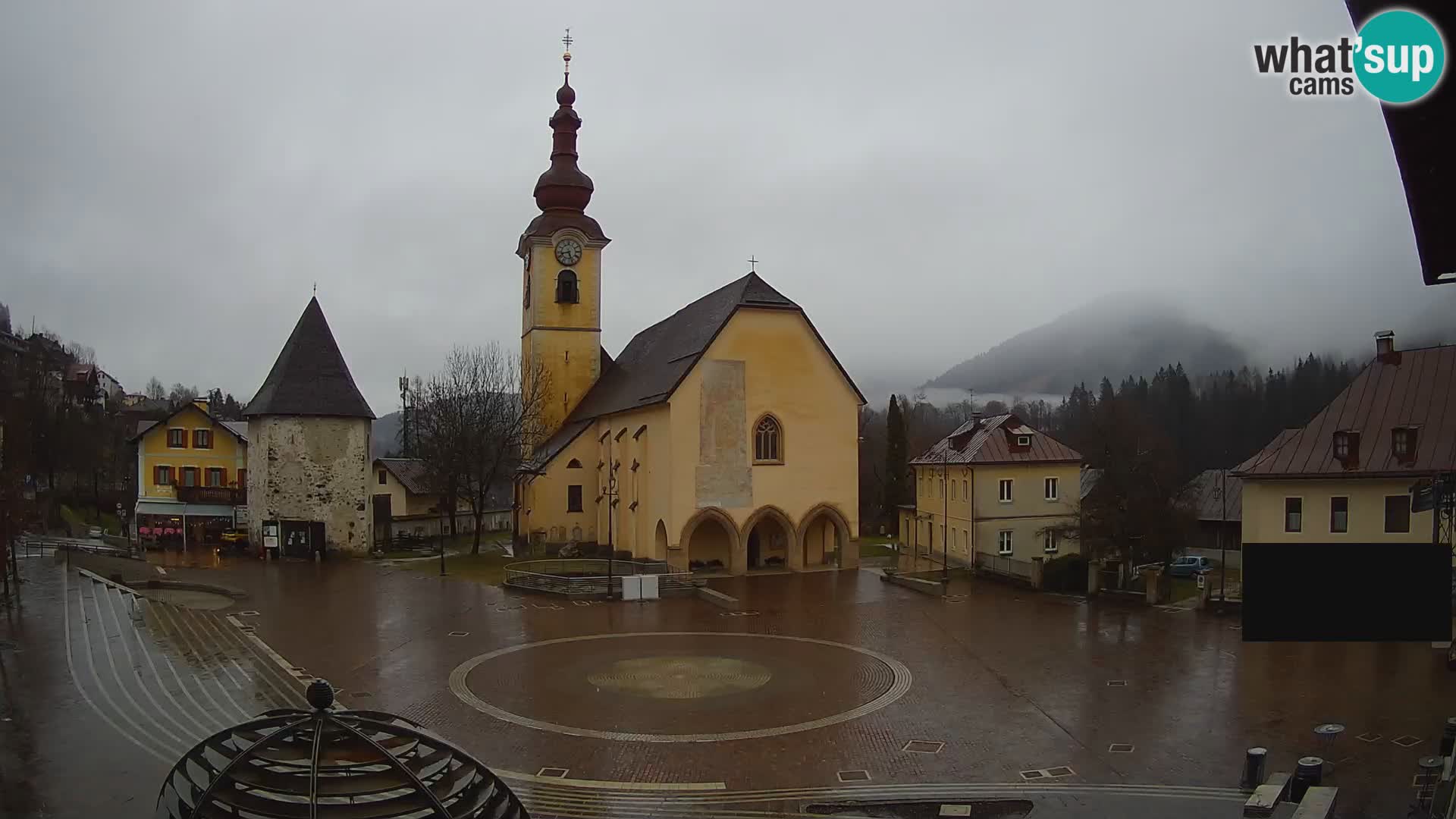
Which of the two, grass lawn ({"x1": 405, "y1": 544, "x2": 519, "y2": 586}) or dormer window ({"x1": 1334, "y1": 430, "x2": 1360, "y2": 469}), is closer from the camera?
dormer window ({"x1": 1334, "y1": 430, "x2": 1360, "y2": 469})

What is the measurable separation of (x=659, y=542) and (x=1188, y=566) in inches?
949

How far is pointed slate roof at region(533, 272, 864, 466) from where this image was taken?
115 feet

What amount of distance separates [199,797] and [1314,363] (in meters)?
79.9

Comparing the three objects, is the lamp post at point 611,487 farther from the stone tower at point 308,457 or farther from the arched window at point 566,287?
the stone tower at point 308,457

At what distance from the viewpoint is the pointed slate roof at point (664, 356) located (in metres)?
35.0

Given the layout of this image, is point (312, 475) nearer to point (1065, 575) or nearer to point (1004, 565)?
point (1004, 565)

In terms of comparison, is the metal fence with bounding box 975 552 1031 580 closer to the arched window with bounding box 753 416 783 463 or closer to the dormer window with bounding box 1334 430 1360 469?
the arched window with bounding box 753 416 783 463

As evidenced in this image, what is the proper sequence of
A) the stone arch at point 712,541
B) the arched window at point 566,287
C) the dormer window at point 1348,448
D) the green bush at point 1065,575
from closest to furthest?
the dormer window at point 1348,448, the green bush at point 1065,575, the stone arch at point 712,541, the arched window at point 566,287

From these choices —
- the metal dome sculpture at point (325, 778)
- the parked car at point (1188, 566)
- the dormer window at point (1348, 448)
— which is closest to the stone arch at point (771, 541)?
the dormer window at point (1348, 448)

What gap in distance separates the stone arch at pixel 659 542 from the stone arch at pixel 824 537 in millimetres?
5013

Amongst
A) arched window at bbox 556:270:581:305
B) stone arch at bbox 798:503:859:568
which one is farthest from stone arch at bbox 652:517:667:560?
arched window at bbox 556:270:581:305

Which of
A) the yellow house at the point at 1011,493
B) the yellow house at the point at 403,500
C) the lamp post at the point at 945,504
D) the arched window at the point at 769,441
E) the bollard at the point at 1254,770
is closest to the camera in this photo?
the bollard at the point at 1254,770

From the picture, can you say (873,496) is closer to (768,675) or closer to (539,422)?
(539,422)

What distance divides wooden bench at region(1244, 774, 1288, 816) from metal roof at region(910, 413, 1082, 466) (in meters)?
27.7
